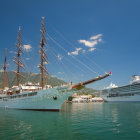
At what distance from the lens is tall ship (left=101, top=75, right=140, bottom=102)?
243ft

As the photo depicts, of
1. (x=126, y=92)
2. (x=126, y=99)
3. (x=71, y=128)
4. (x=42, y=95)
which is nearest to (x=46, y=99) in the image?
(x=42, y=95)

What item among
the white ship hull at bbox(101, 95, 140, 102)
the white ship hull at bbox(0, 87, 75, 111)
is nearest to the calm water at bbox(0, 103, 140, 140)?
the white ship hull at bbox(0, 87, 75, 111)

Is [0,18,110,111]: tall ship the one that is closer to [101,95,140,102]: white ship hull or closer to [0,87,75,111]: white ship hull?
[0,87,75,111]: white ship hull

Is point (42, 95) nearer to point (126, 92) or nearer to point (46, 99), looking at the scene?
point (46, 99)

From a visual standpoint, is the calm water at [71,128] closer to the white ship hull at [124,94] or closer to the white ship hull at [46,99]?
the white ship hull at [46,99]

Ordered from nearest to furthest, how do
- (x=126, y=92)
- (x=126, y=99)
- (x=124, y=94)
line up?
(x=126, y=99)
(x=126, y=92)
(x=124, y=94)

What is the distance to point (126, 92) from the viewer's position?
8050 centimetres

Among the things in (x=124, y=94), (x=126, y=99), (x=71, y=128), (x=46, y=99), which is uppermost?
(x=46, y=99)

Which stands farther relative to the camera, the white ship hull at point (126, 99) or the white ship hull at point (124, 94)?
the white ship hull at point (124, 94)

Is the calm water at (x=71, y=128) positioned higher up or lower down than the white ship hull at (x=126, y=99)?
higher up

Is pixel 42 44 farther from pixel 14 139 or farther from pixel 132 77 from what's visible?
pixel 132 77

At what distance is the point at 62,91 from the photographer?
2684cm

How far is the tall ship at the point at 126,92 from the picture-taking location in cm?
7419

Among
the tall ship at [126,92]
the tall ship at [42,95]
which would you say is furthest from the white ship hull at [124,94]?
the tall ship at [42,95]
